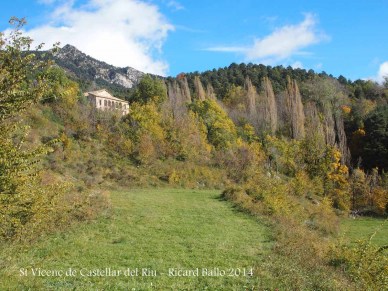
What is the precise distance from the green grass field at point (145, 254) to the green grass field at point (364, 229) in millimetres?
6993

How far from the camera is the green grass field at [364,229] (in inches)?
757

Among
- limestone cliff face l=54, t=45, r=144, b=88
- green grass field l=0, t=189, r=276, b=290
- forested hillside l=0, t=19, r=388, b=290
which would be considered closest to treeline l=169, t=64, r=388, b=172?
forested hillside l=0, t=19, r=388, b=290

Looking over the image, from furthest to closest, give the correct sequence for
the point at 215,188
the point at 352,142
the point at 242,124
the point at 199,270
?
the point at 242,124 < the point at 352,142 < the point at 215,188 < the point at 199,270

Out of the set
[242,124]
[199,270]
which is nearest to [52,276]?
[199,270]

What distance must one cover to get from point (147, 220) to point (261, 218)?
5.94 m

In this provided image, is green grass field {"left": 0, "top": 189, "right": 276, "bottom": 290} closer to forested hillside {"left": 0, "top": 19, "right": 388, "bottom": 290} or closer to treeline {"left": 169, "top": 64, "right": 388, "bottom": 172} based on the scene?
forested hillside {"left": 0, "top": 19, "right": 388, "bottom": 290}

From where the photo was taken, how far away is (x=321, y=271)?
9906mm

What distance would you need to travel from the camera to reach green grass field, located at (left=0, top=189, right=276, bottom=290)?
8609 mm

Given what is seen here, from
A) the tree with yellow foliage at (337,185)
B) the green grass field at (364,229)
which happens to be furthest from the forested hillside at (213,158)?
the green grass field at (364,229)

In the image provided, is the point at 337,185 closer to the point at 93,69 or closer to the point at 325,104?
the point at 325,104

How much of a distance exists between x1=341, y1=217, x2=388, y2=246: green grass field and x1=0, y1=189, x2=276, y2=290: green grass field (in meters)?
6.99

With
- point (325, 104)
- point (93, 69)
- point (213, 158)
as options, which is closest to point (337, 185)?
point (213, 158)

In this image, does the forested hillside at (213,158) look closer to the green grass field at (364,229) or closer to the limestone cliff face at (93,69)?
the green grass field at (364,229)

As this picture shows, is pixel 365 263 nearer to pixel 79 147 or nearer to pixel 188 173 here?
pixel 188 173
